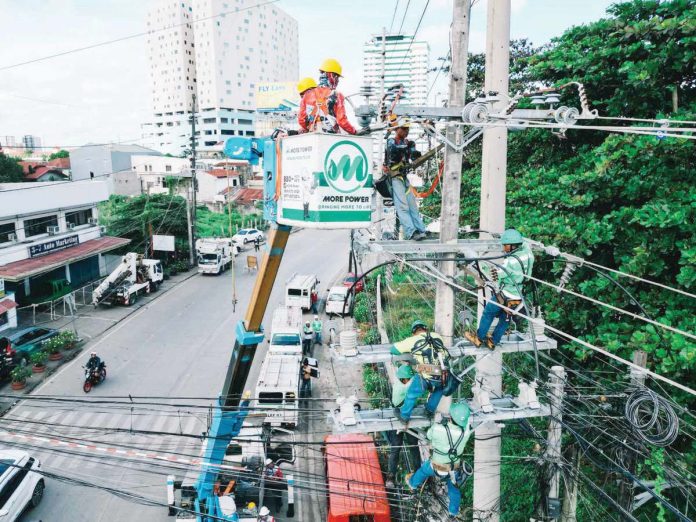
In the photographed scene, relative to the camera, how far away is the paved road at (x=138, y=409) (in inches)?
478

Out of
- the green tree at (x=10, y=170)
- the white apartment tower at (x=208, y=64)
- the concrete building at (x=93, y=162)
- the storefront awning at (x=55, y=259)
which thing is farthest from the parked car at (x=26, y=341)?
the white apartment tower at (x=208, y=64)

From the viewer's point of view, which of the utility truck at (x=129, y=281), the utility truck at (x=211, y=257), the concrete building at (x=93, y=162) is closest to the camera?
the utility truck at (x=129, y=281)

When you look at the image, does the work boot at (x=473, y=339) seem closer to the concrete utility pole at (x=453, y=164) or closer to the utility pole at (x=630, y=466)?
the concrete utility pole at (x=453, y=164)

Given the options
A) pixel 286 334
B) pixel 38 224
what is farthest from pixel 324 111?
pixel 38 224

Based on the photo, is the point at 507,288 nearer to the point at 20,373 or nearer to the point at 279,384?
the point at 279,384

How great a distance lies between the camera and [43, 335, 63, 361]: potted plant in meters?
19.5

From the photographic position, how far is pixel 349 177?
18.4 feet

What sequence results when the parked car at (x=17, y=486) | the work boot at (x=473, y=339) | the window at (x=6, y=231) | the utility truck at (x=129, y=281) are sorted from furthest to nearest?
the utility truck at (x=129, y=281)
the window at (x=6, y=231)
the parked car at (x=17, y=486)
the work boot at (x=473, y=339)

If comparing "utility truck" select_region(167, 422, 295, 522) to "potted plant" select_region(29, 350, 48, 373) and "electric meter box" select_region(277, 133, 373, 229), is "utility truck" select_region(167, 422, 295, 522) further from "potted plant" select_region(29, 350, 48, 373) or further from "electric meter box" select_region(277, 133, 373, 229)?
"potted plant" select_region(29, 350, 48, 373)

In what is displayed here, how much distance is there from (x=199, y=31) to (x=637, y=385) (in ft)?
308

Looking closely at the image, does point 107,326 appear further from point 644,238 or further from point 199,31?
point 199,31

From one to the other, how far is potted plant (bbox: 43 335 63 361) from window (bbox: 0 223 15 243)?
660 centimetres

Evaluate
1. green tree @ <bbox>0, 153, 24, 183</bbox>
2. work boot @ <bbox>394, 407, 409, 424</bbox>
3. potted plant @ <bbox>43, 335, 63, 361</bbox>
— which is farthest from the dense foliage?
green tree @ <bbox>0, 153, 24, 183</bbox>

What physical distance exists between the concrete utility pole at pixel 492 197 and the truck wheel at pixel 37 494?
432 inches
